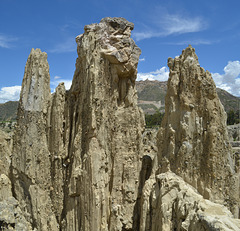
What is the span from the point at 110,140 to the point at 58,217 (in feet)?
13.3

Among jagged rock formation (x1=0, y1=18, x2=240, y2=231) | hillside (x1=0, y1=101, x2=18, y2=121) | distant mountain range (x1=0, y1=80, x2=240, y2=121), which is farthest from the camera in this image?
distant mountain range (x1=0, y1=80, x2=240, y2=121)

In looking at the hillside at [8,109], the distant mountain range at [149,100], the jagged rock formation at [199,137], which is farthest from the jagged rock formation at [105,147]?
the hillside at [8,109]

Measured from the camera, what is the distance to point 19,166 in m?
11.1

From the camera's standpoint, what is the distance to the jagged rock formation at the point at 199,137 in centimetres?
964

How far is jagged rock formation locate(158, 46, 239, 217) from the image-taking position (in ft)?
31.6

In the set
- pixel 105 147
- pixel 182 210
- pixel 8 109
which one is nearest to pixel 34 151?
pixel 105 147

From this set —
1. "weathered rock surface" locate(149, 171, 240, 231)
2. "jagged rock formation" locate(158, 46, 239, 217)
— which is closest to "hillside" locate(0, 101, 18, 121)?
"jagged rock formation" locate(158, 46, 239, 217)

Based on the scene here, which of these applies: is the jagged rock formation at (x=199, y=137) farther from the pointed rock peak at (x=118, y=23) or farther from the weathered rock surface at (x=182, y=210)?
the pointed rock peak at (x=118, y=23)

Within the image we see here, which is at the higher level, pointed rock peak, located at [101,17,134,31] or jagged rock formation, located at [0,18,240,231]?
pointed rock peak, located at [101,17,134,31]

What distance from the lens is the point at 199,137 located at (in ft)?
32.5

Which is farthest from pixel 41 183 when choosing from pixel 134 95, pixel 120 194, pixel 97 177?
pixel 134 95

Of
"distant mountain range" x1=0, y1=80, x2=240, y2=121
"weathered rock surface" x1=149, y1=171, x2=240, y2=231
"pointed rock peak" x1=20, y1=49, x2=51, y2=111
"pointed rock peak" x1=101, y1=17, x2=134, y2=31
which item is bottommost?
"weathered rock surface" x1=149, y1=171, x2=240, y2=231

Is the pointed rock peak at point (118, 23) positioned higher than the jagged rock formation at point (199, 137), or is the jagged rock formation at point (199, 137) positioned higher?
the pointed rock peak at point (118, 23)

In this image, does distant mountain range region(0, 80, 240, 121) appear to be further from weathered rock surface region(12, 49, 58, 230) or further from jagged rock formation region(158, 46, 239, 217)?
jagged rock formation region(158, 46, 239, 217)
